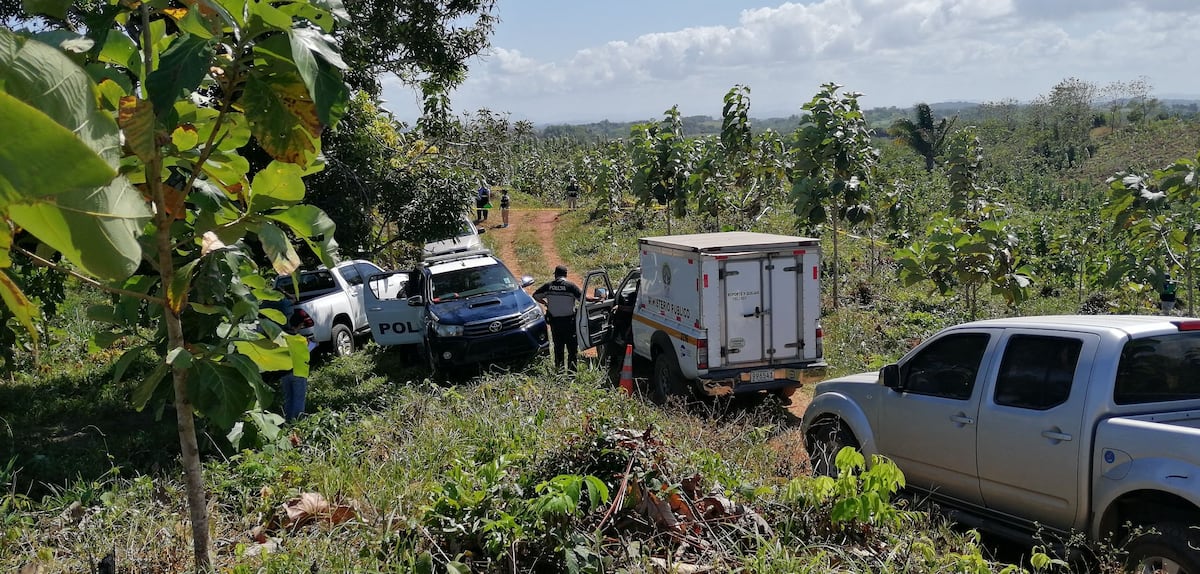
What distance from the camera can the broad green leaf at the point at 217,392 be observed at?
133 inches

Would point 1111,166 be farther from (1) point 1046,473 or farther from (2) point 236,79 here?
(2) point 236,79

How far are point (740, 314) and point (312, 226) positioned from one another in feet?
22.5

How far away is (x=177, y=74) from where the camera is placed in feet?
9.04

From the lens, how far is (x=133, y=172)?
3221mm

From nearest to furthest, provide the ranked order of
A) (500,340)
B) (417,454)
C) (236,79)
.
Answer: (236,79)
(417,454)
(500,340)

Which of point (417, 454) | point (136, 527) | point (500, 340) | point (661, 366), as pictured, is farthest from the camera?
point (500, 340)

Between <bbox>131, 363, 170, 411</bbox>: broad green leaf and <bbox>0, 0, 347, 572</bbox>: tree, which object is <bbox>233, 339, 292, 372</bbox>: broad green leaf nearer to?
<bbox>0, 0, 347, 572</bbox>: tree

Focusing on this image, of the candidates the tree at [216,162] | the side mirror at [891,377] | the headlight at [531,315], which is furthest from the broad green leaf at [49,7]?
the headlight at [531,315]

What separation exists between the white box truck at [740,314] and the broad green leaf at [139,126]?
7018 mm

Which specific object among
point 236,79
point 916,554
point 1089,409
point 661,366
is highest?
point 236,79

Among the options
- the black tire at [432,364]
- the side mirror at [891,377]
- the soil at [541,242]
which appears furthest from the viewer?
the black tire at [432,364]

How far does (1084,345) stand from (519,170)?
166 ft

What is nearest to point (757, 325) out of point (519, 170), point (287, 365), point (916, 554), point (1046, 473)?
point (1046, 473)

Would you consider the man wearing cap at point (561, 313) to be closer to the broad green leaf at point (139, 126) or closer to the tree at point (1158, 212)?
A: the tree at point (1158, 212)
